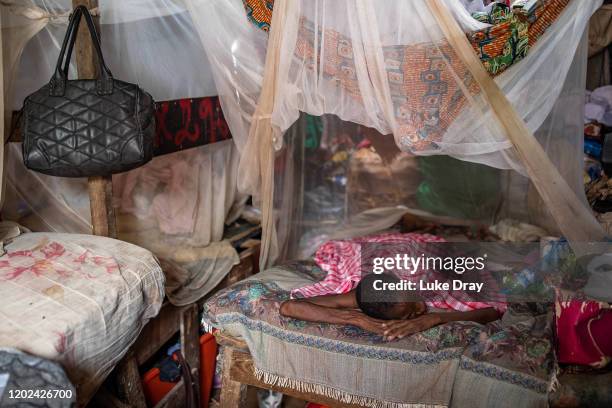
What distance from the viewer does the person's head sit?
221 centimetres

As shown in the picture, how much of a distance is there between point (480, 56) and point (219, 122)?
5.37 ft

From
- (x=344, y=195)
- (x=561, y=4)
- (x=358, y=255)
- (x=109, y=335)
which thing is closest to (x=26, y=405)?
(x=109, y=335)

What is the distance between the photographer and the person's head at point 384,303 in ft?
7.26

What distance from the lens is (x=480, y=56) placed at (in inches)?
69.4

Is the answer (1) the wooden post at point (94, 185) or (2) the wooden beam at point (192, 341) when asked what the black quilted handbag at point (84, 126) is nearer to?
(1) the wooden post at point (94, 185)

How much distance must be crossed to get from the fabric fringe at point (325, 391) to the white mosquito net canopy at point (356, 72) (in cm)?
71

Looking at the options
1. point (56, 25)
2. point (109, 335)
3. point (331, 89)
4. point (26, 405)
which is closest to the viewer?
point (26, 405)

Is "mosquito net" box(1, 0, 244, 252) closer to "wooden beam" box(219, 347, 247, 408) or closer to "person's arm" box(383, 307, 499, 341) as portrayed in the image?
"wooden beam" box(219, 347, 247, 408)

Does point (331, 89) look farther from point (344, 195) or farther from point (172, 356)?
point (344, 195)

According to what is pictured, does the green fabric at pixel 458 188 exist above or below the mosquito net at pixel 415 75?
below

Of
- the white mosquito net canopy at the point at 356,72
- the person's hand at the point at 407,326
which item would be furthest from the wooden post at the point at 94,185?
the person's hand at the point at 407,326

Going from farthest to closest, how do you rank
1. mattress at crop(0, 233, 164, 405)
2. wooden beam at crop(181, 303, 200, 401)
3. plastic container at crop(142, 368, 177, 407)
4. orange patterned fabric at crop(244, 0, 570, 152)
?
wooden beam at crop(181, 303, 200, 401) → plastic container at crop(142, 368, 177, 407) → orange patterned fabric at crop(244, 0, 570, 152) → mattress at crop(0, 233, 164, 405)

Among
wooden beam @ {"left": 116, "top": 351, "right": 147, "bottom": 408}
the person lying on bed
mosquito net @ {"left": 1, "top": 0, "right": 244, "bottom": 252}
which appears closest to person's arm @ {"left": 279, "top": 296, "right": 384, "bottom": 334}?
the person lying on bed

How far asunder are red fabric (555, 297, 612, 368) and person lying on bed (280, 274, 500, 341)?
0.39 meters
